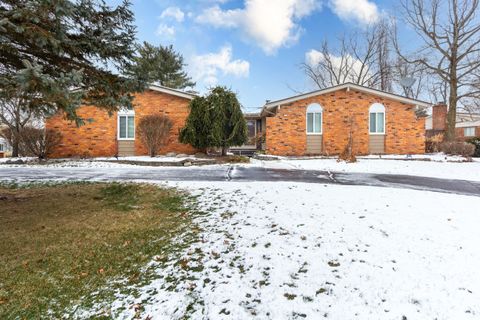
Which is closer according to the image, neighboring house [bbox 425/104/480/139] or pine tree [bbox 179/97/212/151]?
pine tree [bbox 179/97/212/151]

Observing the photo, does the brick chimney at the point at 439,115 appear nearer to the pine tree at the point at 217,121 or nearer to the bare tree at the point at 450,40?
the bare tree at the point at 450,40

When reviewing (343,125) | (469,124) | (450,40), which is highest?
(450,40)

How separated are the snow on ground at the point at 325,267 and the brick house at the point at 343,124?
1295cm

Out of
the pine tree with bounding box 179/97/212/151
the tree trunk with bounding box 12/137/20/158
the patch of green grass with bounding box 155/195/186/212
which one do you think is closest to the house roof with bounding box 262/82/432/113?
the pine tree with bounding box 179/97/212/151

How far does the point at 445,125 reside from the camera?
2525 centimetres

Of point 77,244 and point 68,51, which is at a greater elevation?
point 68,51

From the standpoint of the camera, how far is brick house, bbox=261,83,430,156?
689 inches

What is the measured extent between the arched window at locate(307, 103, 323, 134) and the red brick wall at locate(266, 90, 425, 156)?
0.27 meters

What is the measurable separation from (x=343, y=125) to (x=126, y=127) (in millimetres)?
13479

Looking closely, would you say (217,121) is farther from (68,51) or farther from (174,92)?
(68,51)

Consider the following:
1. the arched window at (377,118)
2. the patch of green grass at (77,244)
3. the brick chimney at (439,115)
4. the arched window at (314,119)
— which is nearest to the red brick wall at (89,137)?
the patch of green grass at (77,244)

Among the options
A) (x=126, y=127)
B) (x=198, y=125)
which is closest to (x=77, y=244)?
(x=198, y=125)

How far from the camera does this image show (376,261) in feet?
10.0

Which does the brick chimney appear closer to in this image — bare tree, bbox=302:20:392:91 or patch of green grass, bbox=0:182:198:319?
bare tree, bbox=302:20:392:91
